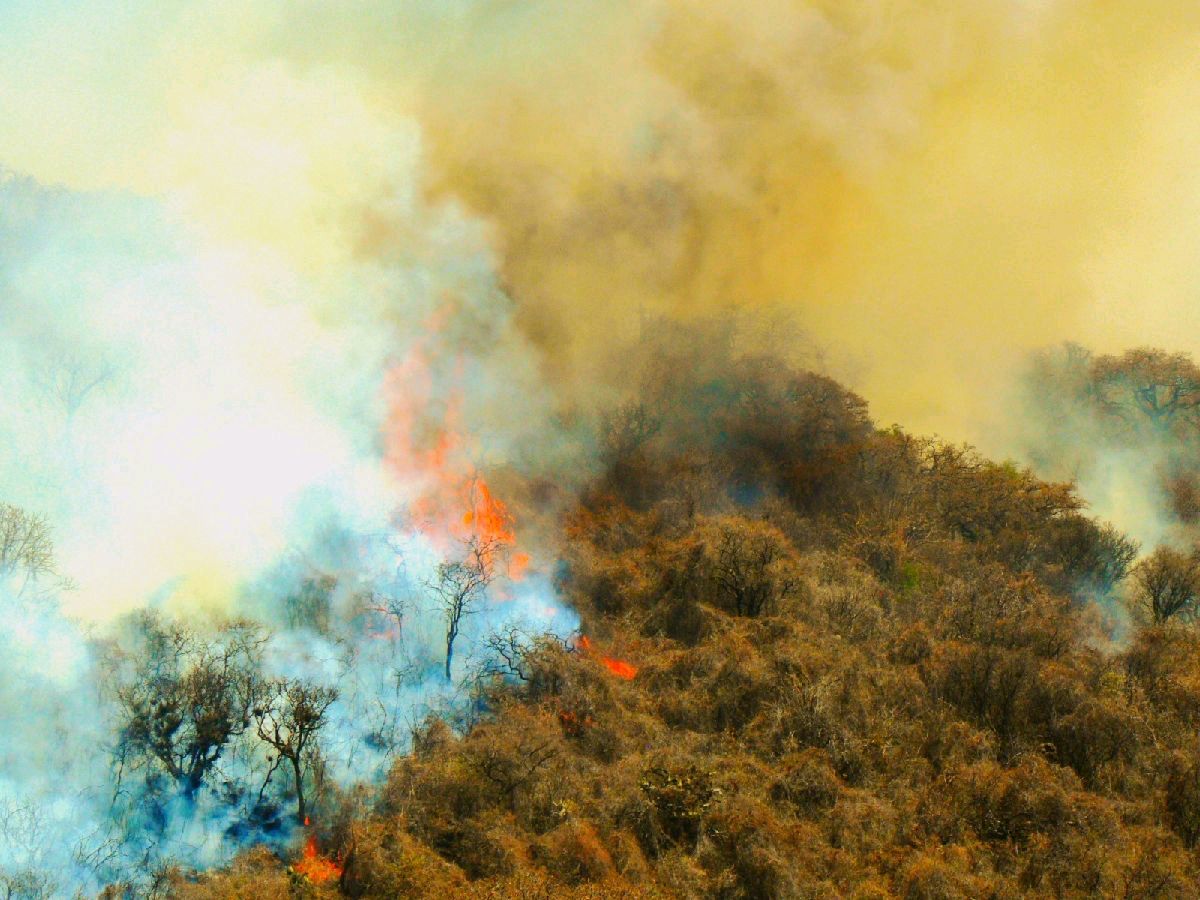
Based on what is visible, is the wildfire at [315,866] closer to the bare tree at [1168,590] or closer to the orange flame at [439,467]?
the orange flame at [439,467]

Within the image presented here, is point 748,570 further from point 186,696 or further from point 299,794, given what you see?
point 186,696

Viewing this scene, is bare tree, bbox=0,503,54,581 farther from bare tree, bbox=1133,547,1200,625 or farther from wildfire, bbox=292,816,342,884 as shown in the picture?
bare tree, bbox=1133,547,1200,625

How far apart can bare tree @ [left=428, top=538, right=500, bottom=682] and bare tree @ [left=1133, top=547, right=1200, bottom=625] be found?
19.2 meters

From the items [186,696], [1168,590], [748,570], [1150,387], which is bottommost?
[1168,590]

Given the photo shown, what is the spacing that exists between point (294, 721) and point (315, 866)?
318 centimetres

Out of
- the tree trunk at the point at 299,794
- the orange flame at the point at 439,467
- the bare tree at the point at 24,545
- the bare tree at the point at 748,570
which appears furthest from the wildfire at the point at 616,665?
the bare tree at the point at 24,545

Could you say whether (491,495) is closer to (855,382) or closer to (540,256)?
(540,256)

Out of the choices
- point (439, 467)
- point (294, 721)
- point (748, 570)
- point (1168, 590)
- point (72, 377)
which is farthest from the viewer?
point (439, 467)

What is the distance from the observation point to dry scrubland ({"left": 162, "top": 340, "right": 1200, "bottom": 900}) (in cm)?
1997

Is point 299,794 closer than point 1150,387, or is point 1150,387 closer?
point 299,794

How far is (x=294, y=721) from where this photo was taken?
76.1 ft

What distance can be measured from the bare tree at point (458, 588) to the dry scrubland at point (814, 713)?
6.31 ft

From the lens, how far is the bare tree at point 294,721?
22406 mm

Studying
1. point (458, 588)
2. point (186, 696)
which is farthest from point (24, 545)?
point (458, 588)
